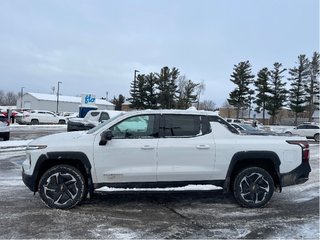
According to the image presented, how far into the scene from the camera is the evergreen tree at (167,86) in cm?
7062

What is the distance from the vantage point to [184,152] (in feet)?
22.2

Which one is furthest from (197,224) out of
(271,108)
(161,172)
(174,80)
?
(174,80)

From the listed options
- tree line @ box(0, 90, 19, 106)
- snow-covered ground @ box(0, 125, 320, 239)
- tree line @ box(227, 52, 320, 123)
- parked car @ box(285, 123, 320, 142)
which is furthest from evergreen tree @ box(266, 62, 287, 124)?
tree line @ box(0, 90, 19, 106)

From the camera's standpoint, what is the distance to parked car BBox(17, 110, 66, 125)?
41.9 m

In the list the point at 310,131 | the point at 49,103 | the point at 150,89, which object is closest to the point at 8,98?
the point at 49,103

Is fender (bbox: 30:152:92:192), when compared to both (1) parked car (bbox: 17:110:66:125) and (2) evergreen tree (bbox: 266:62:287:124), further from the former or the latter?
(2) evergreen tree (bbox: 266:62:287:124)

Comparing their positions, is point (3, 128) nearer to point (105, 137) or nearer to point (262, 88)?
point (105, 137)

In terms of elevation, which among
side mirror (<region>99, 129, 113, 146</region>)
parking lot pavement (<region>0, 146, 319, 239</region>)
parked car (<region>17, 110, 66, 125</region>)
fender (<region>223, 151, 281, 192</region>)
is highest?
parked car (<region>17, 110, 66, 125</region>)

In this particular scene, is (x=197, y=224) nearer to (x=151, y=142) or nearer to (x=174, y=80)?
(x=151, y=142)

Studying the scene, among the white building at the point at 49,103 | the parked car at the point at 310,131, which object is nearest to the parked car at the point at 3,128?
the parked car at the point at 310,131

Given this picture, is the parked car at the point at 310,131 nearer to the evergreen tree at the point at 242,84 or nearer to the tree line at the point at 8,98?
the evergreen tree at the point at 242,84

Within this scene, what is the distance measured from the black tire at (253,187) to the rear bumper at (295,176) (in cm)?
25

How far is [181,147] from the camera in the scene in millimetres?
6754

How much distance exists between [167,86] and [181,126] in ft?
211
